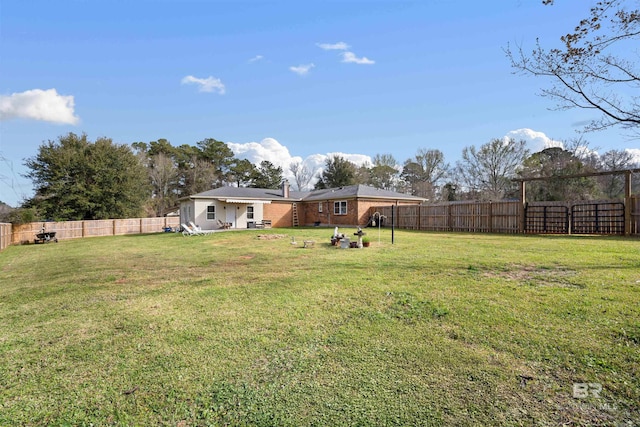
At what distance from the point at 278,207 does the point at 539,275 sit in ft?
77.0

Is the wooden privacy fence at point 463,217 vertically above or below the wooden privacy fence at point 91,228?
above

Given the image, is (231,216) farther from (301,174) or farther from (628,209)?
(301,174)

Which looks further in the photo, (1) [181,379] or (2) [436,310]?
(2) [436,310]

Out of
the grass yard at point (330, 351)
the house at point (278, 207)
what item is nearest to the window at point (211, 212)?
the house at point (278, 207)

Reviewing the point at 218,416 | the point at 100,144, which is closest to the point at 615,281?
the point at 218,416

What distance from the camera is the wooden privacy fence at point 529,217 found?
14.9 metres

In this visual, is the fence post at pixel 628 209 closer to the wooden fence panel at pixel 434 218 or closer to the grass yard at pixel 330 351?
the wooden fence panel at pixel 434 218

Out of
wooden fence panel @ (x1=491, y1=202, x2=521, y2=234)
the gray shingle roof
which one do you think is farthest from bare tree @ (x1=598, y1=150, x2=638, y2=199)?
wooden fence panel @ (x1=491, y1=202, x2=521, y2=234)

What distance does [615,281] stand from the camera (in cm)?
557

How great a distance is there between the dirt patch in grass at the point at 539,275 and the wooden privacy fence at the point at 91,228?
84.5ft

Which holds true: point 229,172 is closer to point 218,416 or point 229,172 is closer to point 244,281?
point 244,281

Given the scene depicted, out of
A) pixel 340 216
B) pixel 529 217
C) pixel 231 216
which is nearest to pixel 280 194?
pixel 231 216

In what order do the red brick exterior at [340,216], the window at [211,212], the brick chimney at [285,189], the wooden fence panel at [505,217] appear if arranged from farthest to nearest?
the brick chimney at [285,189] < the red brick exterior at [340,216] < the window at [211,212] < the wooden fence panel at [505,217]

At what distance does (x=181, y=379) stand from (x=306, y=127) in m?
24.5
